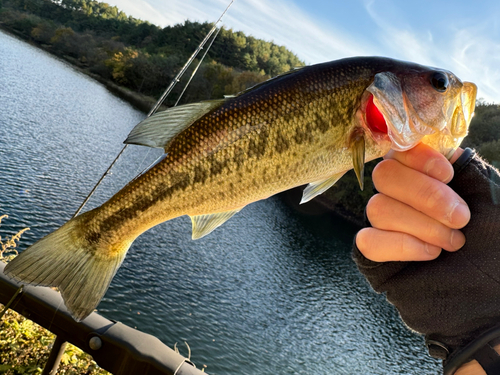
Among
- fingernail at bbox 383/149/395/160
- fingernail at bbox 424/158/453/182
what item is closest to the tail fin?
fingernail at bbox 383/149/395/160

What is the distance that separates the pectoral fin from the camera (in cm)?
199

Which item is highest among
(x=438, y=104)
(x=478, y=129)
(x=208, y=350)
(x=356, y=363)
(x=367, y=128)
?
(x=478, y=129)

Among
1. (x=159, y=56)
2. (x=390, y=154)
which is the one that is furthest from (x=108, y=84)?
(x=390, y=154)

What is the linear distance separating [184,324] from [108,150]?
19.3 metres

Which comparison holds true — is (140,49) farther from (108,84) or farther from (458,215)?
(458,215)

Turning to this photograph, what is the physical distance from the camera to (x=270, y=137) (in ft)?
6.76

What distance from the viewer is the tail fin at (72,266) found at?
1.85 m

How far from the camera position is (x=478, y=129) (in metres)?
47.8

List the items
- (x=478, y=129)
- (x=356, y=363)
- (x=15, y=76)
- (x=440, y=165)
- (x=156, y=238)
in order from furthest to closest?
(x=478, y=129) < (x=15, y=76) < (x=156, y=238) < (x=356, y=363) < (x=440, y=165)

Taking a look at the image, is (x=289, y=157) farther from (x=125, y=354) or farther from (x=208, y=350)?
(x=208, y=350)

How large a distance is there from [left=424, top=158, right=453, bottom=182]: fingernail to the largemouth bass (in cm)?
13

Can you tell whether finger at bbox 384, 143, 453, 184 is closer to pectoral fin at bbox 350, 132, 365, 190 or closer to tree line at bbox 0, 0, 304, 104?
pectoral fin at bbox 350, 132, 365, 190

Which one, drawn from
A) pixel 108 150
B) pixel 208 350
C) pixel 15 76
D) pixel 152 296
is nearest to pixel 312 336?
pixel 208 350

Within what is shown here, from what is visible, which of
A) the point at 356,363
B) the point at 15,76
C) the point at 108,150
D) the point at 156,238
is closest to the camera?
the point at 356,363
